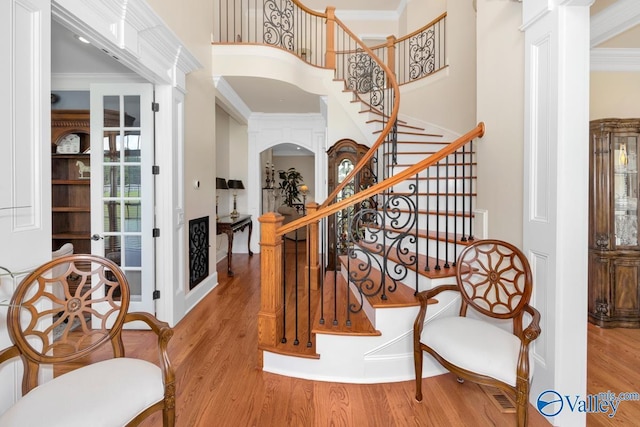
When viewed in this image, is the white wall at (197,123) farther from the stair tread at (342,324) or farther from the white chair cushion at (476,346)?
the white chair cushion at (476,346)

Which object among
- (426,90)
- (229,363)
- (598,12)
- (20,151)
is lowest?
(229,363)

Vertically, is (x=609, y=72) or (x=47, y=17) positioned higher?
(x=609, y=72)

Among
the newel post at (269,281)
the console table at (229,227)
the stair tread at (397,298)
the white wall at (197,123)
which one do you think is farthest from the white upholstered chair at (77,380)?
the console table at (229,227)

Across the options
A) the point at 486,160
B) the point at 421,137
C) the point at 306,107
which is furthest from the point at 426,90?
the point at 486,160

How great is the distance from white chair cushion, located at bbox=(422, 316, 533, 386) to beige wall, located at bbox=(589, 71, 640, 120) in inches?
121

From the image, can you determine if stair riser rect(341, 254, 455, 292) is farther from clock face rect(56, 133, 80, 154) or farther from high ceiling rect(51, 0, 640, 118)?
clock face rect(56, 133, 80, 154)

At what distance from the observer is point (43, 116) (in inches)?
58.7

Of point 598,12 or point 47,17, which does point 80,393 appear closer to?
point 47,17

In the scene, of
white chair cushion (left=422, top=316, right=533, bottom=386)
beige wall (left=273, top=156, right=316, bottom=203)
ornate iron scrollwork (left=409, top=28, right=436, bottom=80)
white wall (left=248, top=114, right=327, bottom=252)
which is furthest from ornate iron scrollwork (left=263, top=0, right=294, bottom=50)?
beige wall (left=273, top=156, right=316, bottom=203)

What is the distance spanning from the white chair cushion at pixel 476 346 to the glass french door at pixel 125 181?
255cm

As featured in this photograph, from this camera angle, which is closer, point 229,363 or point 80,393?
point 80,393

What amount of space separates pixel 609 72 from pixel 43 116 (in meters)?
4.94

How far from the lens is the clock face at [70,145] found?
4152mm

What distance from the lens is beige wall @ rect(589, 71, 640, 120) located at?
132 inches
